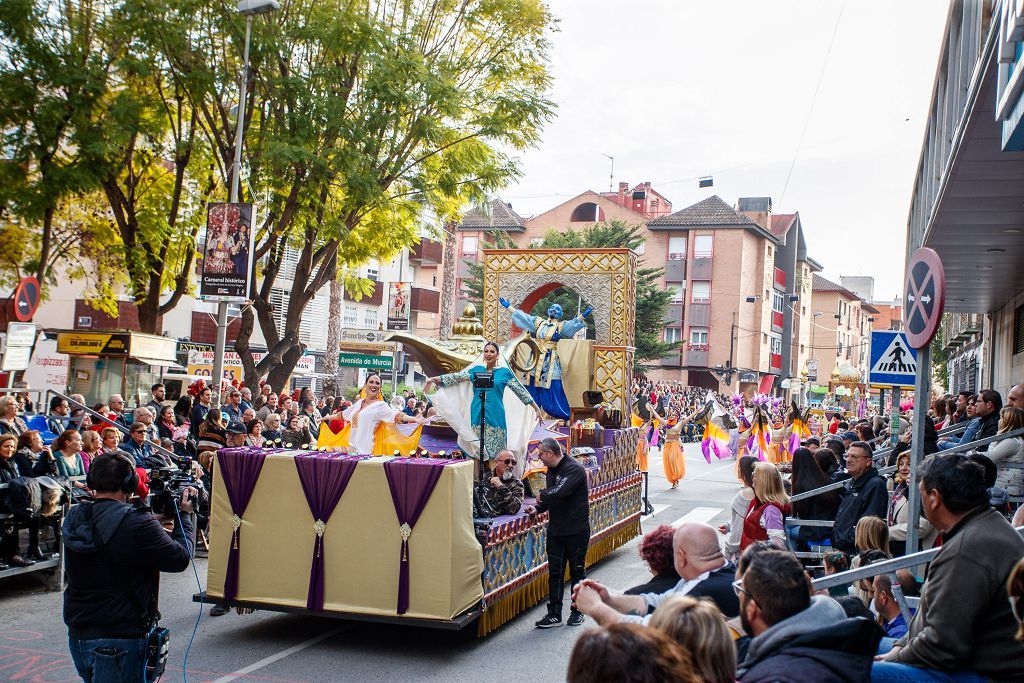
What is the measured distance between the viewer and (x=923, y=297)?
595 cm

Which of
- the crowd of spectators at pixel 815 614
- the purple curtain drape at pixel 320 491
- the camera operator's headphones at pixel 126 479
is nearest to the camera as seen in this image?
the crowd of spectators at pixel 815 614

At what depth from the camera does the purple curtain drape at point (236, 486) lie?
26.4 ft

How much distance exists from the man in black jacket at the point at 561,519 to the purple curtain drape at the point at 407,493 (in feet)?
5.01

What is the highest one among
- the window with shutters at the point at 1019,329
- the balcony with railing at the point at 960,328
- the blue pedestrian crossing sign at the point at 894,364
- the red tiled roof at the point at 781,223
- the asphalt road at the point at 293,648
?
the red tiled roof at the point at 781,223

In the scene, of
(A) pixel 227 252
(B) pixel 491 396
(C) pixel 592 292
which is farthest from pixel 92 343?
(B) pixel 491 396

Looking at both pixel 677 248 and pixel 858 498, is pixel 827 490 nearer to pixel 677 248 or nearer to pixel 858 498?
pixel 858 498

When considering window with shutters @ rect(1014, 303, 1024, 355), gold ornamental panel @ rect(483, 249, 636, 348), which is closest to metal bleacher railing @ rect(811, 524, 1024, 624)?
gold ornamental panel @ rect(483, 249, 636, 348)

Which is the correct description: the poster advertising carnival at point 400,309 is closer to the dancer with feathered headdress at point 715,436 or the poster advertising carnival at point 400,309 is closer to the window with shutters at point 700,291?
the dancer with feathered headdress at point 715,436

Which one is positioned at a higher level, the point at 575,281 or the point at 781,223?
the point at 781,223

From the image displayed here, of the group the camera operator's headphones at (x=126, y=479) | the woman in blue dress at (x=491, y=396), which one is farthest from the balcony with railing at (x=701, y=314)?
the camera operator's headphones at (x=126, y=479)

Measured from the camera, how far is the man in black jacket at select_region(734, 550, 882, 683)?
315 cm

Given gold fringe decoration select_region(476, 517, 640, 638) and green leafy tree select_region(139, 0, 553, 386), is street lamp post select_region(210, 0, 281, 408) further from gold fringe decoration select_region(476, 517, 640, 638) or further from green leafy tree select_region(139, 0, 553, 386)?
gold fringe decoration select_region(476, 517, 640, 638)

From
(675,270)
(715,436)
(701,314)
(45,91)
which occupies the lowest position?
(715,436)

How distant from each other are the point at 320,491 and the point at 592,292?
8.92 meters
